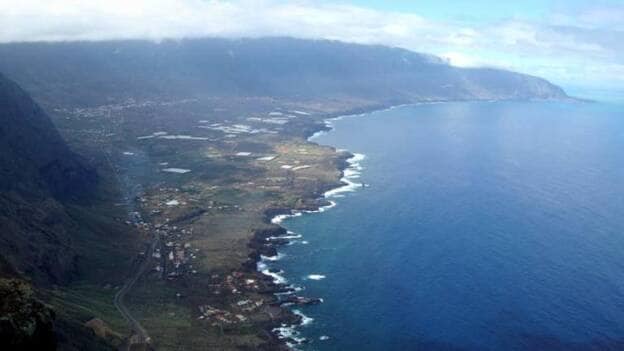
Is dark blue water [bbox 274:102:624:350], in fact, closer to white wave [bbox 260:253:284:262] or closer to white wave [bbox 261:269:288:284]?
white wave [bbox 260:253:284:262]

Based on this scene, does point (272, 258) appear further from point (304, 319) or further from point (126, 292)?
point (126, 292)

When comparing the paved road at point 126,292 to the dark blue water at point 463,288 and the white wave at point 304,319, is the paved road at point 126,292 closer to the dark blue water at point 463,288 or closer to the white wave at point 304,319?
the dark blue water at point 463,288

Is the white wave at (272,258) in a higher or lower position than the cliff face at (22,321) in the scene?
lower

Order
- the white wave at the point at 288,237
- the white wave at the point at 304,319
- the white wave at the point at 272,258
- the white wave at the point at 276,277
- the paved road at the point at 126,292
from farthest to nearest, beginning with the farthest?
the white wave at the point at 288,237
the white wave at the point at 272,258
the white wave at the point at 276,277
the white wave at the point at 304,319
the paved road at the point at 126,292

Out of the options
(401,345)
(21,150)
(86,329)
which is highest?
(21,150)

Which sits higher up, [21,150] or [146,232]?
[21,150]

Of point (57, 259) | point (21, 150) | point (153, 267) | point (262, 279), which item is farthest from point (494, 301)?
point (21, 150)

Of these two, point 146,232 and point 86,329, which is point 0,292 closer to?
point 86,329

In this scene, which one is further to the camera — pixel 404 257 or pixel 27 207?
pixel 404 257

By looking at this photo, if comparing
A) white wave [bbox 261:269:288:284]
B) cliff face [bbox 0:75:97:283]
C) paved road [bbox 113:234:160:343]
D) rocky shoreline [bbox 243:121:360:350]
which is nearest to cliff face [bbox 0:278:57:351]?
cliff face [bbox 0:75:97:283]

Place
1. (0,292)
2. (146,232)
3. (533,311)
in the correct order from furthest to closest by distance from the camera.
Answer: (146,232), (533,311), (0,292)

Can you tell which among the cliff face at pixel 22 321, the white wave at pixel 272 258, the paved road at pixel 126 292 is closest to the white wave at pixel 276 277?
the white wave at pixel 272 258
